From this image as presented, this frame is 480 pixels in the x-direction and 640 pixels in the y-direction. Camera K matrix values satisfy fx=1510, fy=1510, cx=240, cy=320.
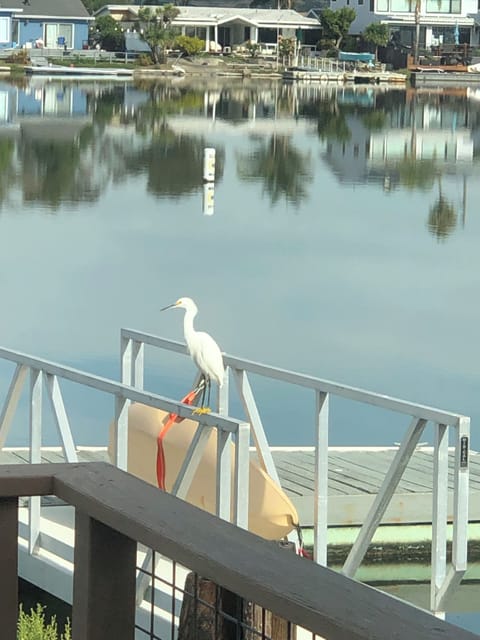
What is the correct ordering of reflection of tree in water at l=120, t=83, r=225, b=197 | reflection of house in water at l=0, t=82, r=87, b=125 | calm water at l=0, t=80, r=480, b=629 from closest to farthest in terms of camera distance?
calm water at l=0, t=80, r=480, b=629 < reflection of tree in water at l=120, t=83, r=225, b=197 < reflection of house in water at l=0, t=82, r=87, b=125

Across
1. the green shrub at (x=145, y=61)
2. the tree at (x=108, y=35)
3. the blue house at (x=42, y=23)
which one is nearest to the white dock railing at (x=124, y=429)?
the blue house at (x=42, y=23)

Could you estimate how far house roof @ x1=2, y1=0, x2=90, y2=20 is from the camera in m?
73.4

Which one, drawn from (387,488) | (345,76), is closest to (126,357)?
(387,488)

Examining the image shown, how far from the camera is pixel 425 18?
3359 inches

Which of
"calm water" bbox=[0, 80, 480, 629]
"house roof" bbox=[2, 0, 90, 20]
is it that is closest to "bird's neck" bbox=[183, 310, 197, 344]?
"calm water" bbox=[0, 80, 480, 629]

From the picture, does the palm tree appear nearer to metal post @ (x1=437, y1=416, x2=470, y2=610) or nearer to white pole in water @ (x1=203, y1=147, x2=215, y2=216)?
white pole in water @ (x1=203, y1=147, x2=215, y2=216)

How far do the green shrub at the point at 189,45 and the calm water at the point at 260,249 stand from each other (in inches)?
979

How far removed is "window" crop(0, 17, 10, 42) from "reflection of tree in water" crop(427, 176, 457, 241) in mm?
44178

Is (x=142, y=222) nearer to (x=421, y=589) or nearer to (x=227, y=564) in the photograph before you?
(x=421, y=589)

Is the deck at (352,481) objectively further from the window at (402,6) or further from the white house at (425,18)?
the window at (402,6)

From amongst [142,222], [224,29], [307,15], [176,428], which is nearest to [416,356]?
[176,428]

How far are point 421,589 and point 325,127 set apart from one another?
44.1 m

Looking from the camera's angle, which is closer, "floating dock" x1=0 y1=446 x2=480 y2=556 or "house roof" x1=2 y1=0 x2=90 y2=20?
"floating dock" x1=0 y1=446 x2=480 y2=556

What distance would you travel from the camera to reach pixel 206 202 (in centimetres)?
3080
